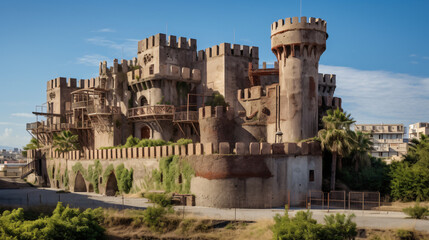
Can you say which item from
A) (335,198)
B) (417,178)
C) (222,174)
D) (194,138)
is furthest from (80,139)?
(417,178)

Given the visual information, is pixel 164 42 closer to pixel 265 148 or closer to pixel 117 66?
pixel 117 66

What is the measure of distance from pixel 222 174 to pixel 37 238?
12478 millimetres

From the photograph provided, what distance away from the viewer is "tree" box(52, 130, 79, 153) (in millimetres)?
52094

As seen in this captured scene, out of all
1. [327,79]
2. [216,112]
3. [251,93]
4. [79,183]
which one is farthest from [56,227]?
[327,79]

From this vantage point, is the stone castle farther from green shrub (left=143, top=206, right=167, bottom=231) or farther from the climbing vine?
green shrub (left=143, top=206, right=167, bottom=231)

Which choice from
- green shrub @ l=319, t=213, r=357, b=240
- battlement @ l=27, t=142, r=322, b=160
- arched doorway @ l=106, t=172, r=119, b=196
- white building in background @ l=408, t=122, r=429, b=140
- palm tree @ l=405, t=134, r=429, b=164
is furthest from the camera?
white building in background @ l=408, t=122, r=429, b=140

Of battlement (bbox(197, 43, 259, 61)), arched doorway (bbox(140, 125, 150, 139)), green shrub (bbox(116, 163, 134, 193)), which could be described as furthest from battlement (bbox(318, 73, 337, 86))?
green shrub (bbox(116, 163, 134, 193))

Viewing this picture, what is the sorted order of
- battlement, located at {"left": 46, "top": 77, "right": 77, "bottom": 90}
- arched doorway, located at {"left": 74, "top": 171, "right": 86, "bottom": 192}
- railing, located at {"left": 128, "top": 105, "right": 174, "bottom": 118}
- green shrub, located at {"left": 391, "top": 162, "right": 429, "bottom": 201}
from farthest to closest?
battlement, located at {"left": 46, "top": 77, "right": 77, "bottom": 90}
arched doorway, located at {"left": 74, "top": 171, "right": 86, "bottom": 192}
railing, located at {"left": 128, "top": 105, "right": 174, "bottom": 118}
green shrub, located at {"left": 391, "top": 162, "right": 429, "bottom": 201}

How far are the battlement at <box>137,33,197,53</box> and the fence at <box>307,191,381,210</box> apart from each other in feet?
72.3

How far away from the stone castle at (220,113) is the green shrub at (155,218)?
16.6ft

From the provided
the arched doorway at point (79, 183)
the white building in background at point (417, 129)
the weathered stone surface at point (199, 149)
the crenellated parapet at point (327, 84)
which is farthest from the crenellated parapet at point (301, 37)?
the white building in background at point (417, 129)

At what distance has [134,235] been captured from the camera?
85.6 ft

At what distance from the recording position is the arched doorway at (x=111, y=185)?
41344mm

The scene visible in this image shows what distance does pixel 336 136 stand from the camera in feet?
108
